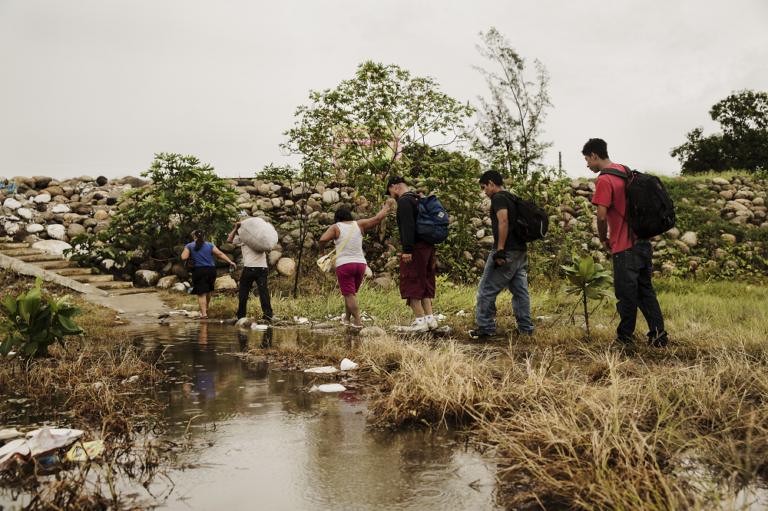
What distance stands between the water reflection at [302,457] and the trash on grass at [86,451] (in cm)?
39

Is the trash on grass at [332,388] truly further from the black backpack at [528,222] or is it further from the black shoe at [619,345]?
the black backpack at [528,222]

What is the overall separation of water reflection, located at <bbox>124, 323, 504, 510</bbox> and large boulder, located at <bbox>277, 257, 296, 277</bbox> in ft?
24.3

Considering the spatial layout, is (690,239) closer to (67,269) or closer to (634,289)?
(634,289)

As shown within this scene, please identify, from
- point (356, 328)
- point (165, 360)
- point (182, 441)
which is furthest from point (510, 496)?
point (356, 328)

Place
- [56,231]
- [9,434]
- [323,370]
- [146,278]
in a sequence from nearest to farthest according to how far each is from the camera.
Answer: [9,434] → [323,370] → [146,278] → [56,231]

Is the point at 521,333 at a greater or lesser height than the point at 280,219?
lesser

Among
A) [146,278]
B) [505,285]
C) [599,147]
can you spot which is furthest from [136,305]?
[599,147]

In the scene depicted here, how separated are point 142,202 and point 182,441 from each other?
1075 cm

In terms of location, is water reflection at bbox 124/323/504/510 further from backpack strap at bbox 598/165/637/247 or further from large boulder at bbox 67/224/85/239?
large boulder at bbox 67/224/85/239

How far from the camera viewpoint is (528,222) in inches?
238

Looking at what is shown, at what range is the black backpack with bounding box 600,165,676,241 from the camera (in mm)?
4871

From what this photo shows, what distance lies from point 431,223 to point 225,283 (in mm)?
6661

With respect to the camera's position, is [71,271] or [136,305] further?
[71,271]

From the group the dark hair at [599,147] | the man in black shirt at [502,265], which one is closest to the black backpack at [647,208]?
the dark hair at [599,147]
